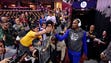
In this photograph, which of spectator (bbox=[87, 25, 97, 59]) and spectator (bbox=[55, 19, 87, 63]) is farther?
spectator (bbox=[87, 25, 97, 59])

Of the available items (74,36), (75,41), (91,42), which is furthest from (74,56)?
(91,42)

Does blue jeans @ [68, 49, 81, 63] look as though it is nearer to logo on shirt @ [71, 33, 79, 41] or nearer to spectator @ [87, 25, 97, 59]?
logo on shirt @ [71, 33, 79, 41]

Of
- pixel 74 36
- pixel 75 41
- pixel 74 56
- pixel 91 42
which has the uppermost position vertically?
pixel 74 36

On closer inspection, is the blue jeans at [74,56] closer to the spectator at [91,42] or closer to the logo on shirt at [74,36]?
the logo on shirt at [74,36]

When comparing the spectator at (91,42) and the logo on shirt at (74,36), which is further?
the spectator at (91,42)

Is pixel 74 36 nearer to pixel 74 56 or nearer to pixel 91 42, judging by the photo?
pixel 74 56

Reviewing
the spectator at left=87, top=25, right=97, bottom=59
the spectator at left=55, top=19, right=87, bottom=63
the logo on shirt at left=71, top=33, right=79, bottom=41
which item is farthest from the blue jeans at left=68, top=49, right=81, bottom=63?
the spectator at left=87, top=25, right=97, bottom=59

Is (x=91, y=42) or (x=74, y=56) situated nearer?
(x=74, y=56)

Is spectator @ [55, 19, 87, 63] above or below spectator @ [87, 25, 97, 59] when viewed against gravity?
above

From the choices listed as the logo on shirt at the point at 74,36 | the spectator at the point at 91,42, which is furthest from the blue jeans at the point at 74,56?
the spectator at the point at 91,42

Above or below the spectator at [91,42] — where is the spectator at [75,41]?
above

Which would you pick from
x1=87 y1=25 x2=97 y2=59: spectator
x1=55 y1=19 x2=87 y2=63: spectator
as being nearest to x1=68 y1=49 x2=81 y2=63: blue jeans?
x1=55 y1=19 x2=87 y2=63: spectator

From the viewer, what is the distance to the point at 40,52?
8.20m

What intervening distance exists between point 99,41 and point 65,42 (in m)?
1.80
